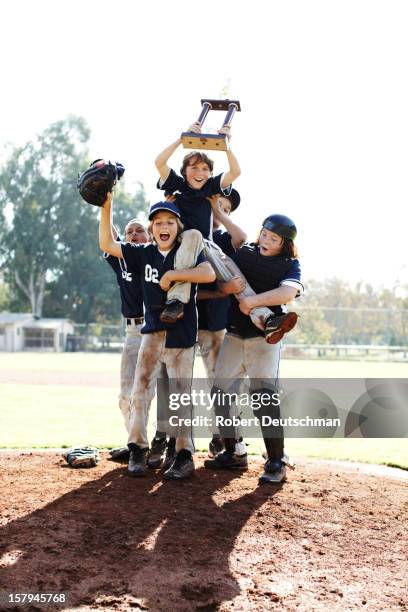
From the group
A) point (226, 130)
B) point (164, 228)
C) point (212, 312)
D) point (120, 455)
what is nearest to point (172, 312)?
point (164, 228)

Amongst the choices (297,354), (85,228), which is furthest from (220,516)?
(85,228)

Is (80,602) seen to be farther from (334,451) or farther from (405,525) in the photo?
(334,451)

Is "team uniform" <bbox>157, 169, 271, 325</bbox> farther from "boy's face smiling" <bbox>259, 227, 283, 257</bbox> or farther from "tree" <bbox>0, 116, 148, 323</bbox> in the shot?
"tree" <bbox>0, 116, 148, 323</bbox>

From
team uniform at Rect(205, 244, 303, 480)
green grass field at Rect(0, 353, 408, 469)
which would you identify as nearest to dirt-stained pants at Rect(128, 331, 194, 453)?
team uniform at Rect(205, 244, 303, 480)

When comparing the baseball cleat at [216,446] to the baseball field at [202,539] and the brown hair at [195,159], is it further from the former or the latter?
the brown hair at [195,159]

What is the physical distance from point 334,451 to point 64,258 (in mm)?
53780

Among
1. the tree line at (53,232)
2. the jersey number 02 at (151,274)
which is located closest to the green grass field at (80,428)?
the jersey number 02 at (151,274)

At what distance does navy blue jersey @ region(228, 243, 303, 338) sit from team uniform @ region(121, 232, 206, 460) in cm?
46

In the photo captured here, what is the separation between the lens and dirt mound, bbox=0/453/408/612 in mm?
3191

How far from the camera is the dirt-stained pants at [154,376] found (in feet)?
16.2

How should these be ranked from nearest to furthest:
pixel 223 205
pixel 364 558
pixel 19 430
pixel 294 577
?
pixel 294 577 < pixel 364 558 < pixel 223 205 < pixel 19 430

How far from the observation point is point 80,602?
10.0ft

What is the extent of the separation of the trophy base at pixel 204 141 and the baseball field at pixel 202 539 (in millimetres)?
2617

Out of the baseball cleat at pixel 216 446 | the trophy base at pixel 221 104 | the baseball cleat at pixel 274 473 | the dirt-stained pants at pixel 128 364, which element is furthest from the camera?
the dirt-stained pants at pixel 128 364
